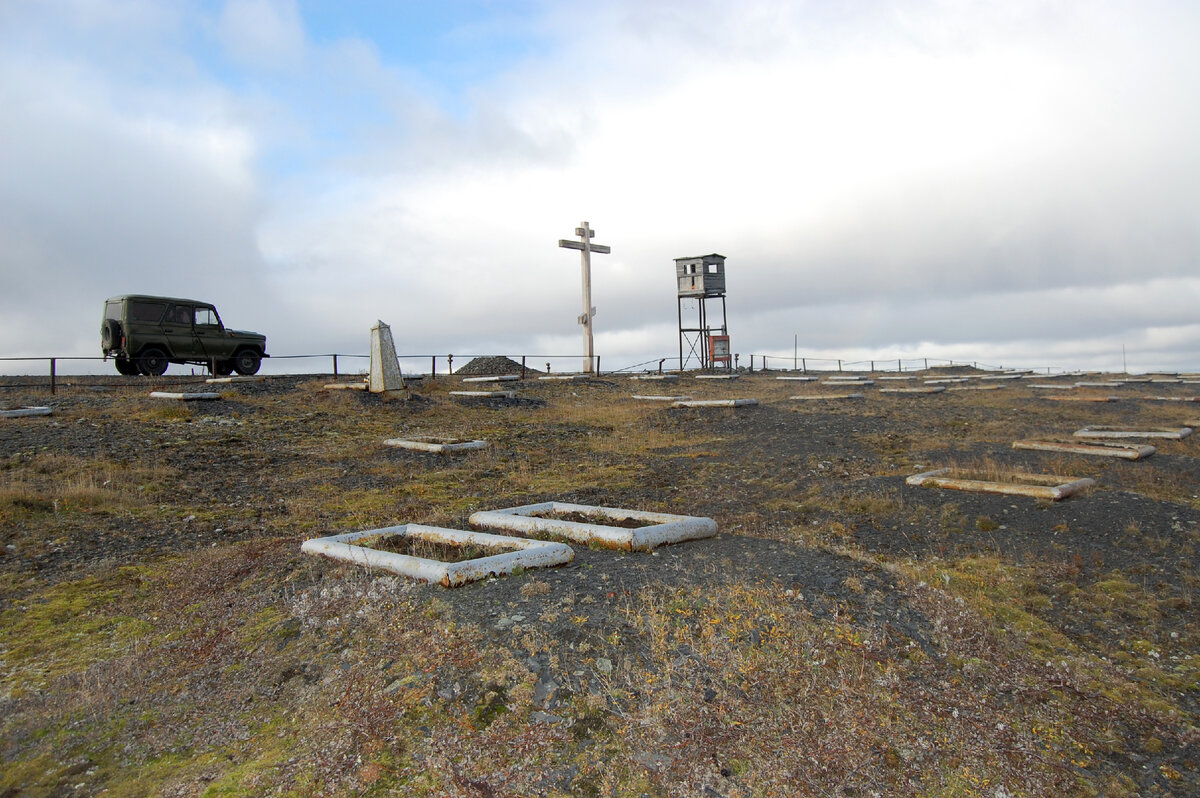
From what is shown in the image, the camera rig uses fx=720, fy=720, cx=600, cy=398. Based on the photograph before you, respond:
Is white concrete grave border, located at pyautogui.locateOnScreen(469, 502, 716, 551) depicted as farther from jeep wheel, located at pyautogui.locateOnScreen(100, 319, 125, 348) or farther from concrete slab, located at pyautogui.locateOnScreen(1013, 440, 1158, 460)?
jeep wheel, located at pyautogui.locateOnScreen(100, 319, 125, 348)

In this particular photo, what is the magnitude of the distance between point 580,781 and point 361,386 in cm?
1564

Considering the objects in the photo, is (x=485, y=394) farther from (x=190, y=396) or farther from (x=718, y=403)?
(x=190, y=396)

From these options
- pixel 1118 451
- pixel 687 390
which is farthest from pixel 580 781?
pixel 687 390

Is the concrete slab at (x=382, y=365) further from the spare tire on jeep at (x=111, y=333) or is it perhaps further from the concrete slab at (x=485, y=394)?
the spare tire on jeep at (x=111, y=333)

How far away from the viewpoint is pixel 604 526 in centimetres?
603

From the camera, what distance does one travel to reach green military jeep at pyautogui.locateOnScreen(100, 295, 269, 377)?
1853 cm

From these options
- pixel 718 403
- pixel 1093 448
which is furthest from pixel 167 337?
pixel 1093 448

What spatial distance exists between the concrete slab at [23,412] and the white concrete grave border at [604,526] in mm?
10685

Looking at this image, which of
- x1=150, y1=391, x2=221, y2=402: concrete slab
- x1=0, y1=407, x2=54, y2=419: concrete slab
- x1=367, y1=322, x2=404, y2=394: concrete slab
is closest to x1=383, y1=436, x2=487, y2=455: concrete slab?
x1=367, y1=322, x2=404, y2=394: concrete slab

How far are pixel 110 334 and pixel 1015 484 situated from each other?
67.0 feet

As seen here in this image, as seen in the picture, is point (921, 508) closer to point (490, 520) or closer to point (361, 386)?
point (490, 520)

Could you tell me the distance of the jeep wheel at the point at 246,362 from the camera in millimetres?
20734

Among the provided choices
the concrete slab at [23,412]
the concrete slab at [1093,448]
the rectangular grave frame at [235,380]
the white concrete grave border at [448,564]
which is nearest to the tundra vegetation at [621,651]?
the white concrete grave border at [448,564]

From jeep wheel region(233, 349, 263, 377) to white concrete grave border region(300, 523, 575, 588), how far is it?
16644mm
